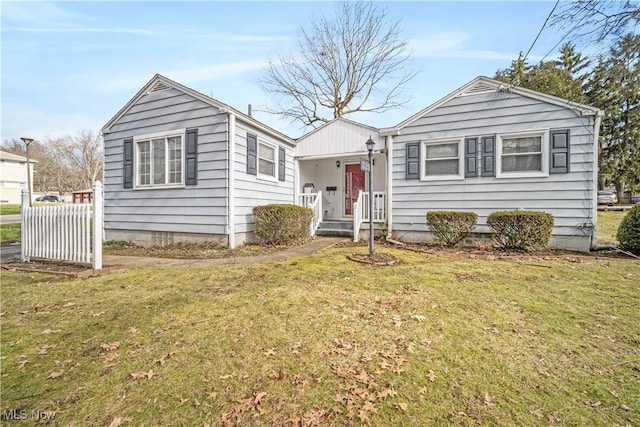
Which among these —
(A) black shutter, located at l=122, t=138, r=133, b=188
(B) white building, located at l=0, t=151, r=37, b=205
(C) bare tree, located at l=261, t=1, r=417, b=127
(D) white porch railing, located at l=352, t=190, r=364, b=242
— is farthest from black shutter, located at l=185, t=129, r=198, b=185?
(B) white building, located at l=0, t=151, r=37, b=205

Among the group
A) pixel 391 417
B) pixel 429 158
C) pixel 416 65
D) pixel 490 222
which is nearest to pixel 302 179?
pixel 429 158

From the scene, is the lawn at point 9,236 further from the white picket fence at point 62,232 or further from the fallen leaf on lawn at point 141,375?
the fallen leaf on lawn at point 141,375

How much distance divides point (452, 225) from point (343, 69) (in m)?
15.2

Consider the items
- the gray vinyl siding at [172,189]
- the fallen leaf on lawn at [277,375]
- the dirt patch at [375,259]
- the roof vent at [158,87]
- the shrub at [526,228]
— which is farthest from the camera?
the roof vent at [158,87]

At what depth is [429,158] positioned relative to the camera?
880 centimetres

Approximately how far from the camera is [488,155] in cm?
802

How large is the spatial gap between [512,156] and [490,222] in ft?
7.04

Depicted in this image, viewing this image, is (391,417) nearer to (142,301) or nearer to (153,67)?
(142,301)

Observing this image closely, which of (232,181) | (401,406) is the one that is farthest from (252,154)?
(401,406)

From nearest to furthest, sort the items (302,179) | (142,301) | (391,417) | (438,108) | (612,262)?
(391,417) → (142,301) → (612,262) → (438,108) → (302,179)

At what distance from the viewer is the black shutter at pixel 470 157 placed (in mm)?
8156

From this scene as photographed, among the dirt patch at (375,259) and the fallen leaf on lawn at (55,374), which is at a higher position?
the dirt patch at (375,259)

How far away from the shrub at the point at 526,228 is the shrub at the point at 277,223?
17.0 feet

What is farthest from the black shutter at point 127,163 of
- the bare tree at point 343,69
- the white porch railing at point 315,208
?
the bare tree at point 343,69
